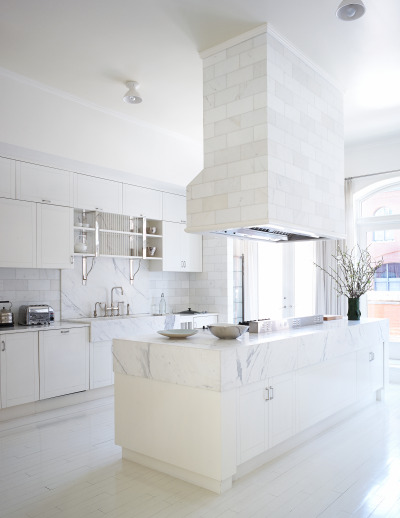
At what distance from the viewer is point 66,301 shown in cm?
574

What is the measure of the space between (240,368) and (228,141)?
6.55ft

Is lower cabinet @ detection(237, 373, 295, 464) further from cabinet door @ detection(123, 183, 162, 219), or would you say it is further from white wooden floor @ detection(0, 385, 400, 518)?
cabinet door @ detection(123, 183, 162, 219)

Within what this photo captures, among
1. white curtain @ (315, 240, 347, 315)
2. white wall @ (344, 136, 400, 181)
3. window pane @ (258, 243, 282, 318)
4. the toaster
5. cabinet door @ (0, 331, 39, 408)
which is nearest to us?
cabinet door @ (0, 331, 39, 408)

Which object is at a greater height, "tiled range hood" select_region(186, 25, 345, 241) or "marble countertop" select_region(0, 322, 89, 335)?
"tiled range hood" select_region(186, 25, 345, 241)

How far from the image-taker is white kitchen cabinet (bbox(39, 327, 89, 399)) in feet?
15.9

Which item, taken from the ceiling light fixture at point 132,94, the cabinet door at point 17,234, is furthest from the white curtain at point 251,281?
the cabinet door at point 17,234

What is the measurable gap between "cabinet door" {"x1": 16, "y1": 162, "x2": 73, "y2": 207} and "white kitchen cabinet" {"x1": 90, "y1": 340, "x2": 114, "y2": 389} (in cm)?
175

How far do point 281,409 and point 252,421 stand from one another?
40 centimetres

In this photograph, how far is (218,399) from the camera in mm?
2947

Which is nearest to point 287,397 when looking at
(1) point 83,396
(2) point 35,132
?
(1) point 83,396

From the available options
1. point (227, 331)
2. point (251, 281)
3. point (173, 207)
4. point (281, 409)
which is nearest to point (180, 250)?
point (173, 207)

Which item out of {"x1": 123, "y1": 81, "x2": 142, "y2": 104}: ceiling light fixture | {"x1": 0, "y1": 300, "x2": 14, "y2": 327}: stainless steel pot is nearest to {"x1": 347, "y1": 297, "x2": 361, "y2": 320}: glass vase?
{"x1": 123, "y1": 81, "x2": 142, "y2": 104}: ceiling light fixture

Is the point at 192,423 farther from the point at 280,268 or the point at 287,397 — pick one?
the point at 280,268

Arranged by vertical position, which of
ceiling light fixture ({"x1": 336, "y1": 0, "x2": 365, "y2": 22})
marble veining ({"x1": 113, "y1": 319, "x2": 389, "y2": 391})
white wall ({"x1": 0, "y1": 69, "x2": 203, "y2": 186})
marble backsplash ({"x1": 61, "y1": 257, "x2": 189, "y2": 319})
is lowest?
marble veining ({"x1": 113, "y1": 319, "x2": 389, "y2": 391})
